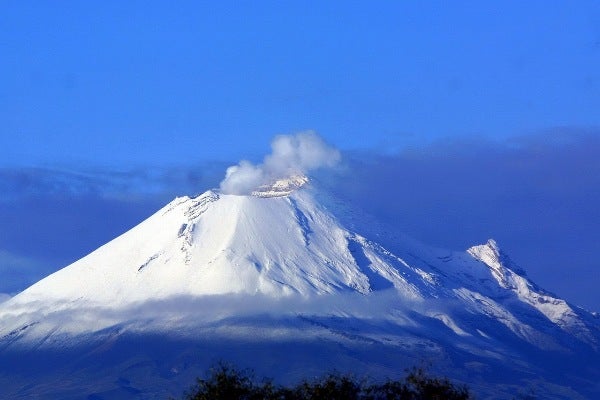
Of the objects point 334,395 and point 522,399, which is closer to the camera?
point 334,395

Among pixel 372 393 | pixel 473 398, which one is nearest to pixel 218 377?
pixel 372 393

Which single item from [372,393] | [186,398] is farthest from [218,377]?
[372,393]

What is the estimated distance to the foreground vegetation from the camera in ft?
217

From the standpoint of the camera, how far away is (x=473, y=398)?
71.4 metres

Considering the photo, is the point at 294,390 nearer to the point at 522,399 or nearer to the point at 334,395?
the point at 334,395

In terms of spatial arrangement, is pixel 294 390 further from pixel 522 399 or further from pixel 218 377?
pixel 522 399

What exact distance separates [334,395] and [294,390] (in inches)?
87.7

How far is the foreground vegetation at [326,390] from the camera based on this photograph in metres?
66.1

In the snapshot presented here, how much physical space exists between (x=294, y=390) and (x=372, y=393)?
352 cm

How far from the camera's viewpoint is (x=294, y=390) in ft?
223

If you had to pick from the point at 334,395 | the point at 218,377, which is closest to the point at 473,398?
the point at 334,395

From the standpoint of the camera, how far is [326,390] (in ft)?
218

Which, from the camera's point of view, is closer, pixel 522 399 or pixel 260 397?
pixel 260 397

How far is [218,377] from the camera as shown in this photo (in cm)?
6656
